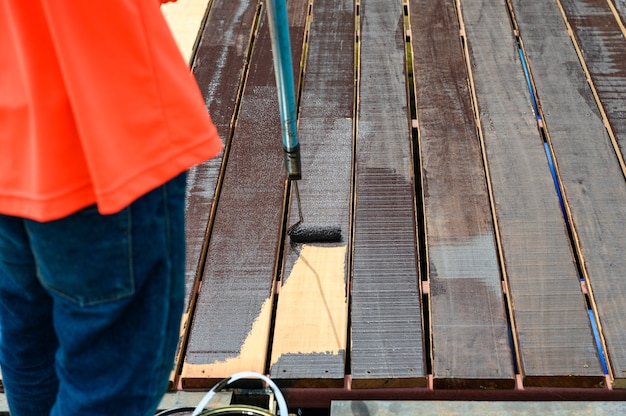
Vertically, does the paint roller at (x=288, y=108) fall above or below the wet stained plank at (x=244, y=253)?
above

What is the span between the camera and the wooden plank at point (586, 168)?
206cm

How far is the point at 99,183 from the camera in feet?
3.10

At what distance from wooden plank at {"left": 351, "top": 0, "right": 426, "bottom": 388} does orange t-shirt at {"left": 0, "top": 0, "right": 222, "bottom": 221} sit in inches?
44.0

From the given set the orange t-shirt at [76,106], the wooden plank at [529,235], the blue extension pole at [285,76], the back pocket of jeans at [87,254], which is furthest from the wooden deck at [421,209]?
the orange t-shirt at [76,106]

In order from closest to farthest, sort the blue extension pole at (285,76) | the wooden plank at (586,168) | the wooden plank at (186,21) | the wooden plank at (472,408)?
the blue extension pole at (285,76) → the wooden plank at (472,408) → the wooden plank at (586,168) → the wooden plank at (186,21)

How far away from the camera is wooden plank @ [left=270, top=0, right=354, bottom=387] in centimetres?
196

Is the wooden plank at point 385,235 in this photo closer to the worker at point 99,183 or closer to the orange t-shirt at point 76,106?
the worker at point 99,183

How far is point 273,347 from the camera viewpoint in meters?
2.00

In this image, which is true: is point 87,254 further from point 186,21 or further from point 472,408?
point 186,21

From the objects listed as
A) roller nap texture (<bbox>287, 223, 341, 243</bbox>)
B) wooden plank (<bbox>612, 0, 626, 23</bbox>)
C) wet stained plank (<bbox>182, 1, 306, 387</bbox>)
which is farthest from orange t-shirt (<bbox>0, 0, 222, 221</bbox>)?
wooden plank (<bbox>612, 0, 626, 23</bbox>)

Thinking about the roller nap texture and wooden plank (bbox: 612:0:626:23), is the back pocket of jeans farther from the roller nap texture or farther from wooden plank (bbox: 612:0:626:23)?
wooden plank (bbox: 612:0:626:23)

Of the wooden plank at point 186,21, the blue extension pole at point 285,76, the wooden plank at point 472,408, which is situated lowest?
the wooden plank at point 472,408

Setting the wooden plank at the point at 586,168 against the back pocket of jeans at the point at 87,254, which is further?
the wooden plank at the point at 586,168

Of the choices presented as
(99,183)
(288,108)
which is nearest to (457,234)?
(288,108)
